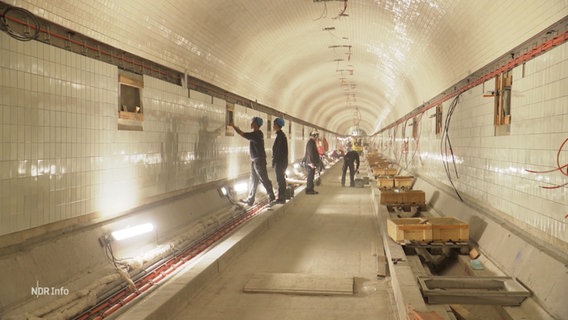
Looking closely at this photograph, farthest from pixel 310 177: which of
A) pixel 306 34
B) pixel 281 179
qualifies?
pixel 306 34

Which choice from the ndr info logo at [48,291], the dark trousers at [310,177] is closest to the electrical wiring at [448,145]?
the dark trousers at [310,177]

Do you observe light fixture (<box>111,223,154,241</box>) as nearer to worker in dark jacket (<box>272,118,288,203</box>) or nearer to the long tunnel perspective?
the long tunnel perspective

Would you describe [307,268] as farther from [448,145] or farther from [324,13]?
[324,13]

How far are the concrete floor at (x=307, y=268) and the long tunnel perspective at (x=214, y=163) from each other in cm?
4

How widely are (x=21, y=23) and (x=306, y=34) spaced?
8681mm

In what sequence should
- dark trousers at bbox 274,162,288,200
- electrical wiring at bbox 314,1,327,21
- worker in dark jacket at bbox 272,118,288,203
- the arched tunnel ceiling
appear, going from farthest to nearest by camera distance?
1. worker in dark jacket at bbox 272,118,288,203
2. dark trousers at bbox 274,162,288,200
3. electrical wiring at bbox 314,1,327,21
4. the arched tunnel ceiling

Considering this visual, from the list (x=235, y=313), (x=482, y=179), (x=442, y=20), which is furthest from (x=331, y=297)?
(x=442, y=20)

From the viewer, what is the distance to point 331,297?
5078mm

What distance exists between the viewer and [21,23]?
4.38m

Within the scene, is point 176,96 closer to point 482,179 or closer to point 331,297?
point 331,297

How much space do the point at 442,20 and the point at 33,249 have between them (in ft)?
22.8

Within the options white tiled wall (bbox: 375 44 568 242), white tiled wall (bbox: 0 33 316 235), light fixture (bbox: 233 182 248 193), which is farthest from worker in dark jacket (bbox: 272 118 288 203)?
white tiled wall (bbox: 375 44 568 242)

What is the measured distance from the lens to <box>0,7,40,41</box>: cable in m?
4.18

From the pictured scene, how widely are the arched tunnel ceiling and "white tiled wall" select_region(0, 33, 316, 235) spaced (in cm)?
50
